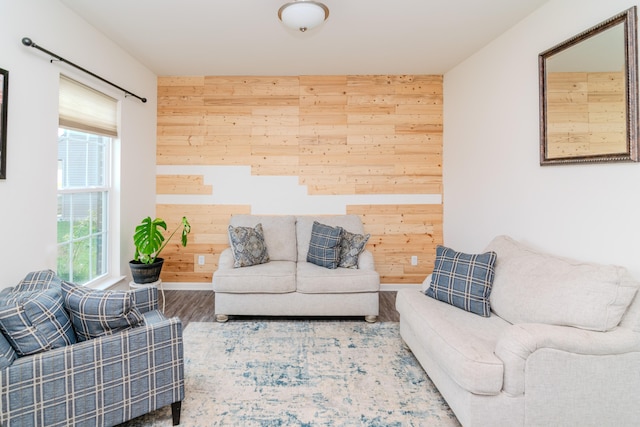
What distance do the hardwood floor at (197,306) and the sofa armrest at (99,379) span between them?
4.98ft

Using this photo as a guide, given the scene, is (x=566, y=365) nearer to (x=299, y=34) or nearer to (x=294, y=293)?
(x=294, y=293)

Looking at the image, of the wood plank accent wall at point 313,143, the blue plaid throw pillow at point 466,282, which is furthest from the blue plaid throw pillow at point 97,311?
the wood plank accent wall at point 313,143

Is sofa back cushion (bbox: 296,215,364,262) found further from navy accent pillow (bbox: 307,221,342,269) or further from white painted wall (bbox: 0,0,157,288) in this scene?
white painted wall (bbox: 0,0,157,288)

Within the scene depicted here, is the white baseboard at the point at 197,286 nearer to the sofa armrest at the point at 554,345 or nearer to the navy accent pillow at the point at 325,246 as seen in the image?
the navy accent pillow at the point at 325,246

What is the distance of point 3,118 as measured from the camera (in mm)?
2064

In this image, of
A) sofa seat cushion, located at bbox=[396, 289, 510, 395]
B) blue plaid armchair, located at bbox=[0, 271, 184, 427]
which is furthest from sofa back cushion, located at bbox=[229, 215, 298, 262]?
blue plaid armchair, located at bbox=[0, 271, 184, 427]

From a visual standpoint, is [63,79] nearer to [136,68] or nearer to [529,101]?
[136,68]

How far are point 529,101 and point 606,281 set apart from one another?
1.69m

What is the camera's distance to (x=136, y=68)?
3709 millimetres

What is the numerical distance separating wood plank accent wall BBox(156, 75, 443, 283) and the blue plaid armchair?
98.1 inches

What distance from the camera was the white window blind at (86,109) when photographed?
2627mm

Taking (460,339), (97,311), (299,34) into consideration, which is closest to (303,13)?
(299,34)

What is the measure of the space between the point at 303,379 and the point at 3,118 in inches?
102

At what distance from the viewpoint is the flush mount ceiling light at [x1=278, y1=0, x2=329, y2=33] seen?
2340mm
